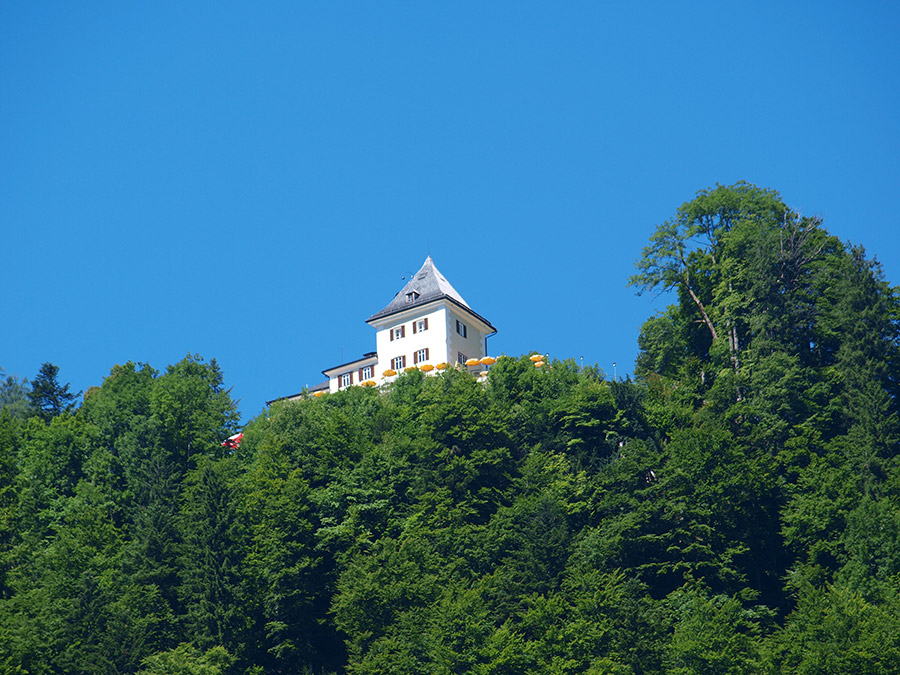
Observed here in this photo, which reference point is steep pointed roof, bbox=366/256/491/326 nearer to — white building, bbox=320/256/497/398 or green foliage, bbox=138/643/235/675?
white building, bbox=320/256/497/398

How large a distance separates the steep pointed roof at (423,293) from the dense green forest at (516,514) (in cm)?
2301

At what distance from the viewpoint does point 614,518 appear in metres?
69.6

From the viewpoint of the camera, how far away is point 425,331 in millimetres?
108500

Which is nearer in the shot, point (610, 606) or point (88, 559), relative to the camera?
point (610, 606)

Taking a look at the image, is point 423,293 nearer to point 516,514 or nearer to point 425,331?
point 425,331

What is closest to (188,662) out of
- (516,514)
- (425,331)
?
(516,514)

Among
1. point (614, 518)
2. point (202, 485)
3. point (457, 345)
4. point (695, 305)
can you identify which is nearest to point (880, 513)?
point (614, 518)

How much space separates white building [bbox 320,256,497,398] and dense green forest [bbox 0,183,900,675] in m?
19.0

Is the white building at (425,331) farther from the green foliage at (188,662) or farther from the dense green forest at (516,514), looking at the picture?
the green foliage at (188,662)

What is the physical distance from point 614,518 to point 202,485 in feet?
72.5

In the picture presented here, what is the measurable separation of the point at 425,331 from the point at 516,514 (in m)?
41.0

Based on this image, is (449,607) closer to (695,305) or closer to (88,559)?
(88,559)

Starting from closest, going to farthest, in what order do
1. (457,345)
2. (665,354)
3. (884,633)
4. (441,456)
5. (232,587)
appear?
(884,633) → (232,587) → (441,456) → (665,354) → (457,345)

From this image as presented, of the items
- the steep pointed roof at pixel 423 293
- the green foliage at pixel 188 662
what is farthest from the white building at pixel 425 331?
the green foliage at pixel 188 662
